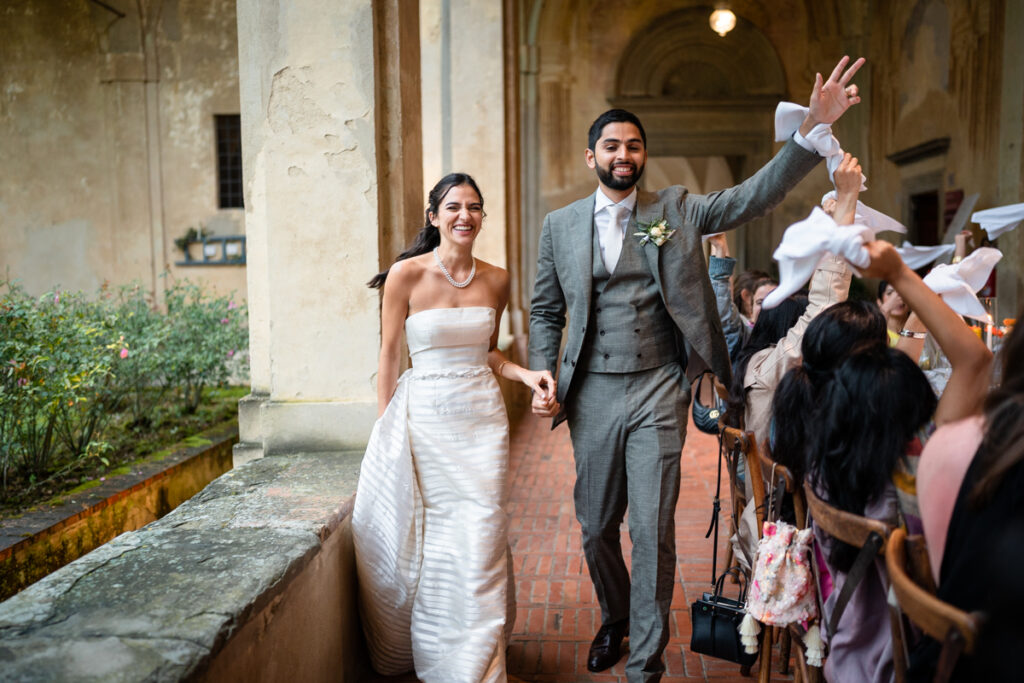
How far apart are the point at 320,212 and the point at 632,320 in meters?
1.38

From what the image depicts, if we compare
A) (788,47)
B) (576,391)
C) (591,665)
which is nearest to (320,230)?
(576,391)

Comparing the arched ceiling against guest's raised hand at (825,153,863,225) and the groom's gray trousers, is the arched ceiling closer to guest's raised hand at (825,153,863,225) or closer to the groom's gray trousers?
the groom's gray trousers

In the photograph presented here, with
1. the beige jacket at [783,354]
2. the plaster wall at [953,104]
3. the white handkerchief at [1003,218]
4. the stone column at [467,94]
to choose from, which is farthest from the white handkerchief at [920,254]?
the plaster wall at [953,104]

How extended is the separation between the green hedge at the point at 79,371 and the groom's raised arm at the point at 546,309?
10.5 ft

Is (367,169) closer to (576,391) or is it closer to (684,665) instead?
(576,391)

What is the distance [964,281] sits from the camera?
Result: 255 centimetres

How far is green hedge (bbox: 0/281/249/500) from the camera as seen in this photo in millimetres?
4812

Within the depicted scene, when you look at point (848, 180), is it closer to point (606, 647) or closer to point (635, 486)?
point (635, 486)

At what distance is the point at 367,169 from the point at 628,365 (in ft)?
4.42

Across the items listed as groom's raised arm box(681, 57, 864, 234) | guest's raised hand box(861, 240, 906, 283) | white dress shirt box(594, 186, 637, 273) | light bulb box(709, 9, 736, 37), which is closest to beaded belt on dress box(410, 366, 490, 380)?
white dress shirt box(594, 186, 637, 273)

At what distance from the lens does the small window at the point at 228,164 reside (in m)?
13.7

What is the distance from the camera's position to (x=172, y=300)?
8.50 m

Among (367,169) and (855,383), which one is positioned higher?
(367,169)

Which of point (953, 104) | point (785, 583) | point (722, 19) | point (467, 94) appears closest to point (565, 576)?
point (785, 583)
